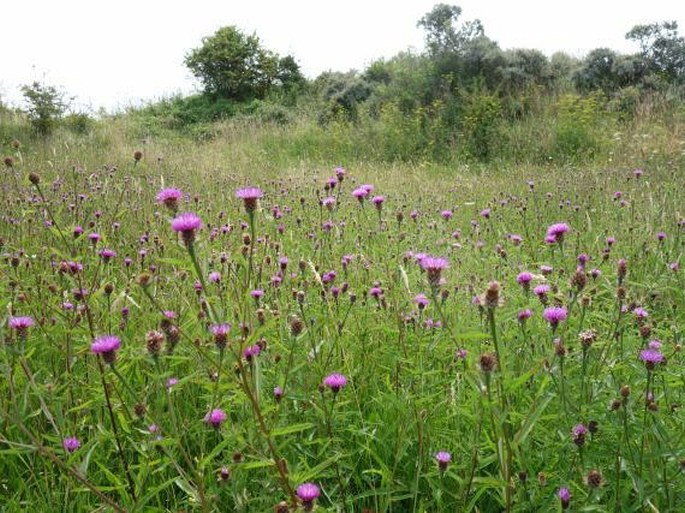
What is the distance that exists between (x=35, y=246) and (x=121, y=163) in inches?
215

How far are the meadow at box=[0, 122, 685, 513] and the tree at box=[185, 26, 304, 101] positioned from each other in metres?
18.8

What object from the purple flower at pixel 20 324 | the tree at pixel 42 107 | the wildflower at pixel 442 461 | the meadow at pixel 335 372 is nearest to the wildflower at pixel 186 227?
the meadow at pixel 335 372

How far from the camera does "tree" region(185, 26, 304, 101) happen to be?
2230 cm

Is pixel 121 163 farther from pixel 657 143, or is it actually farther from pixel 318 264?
pixel 657 143

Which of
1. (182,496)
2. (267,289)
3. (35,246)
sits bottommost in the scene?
(182,496)

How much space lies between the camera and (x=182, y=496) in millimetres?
1668

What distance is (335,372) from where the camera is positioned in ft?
5.97

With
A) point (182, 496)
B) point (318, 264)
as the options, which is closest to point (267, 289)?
point (318, 264)

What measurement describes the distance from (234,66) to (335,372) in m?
22.8

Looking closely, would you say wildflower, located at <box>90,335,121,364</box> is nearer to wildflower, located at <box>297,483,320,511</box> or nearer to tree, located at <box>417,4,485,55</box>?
wildflower, located at <box>297,483,320,511</box>

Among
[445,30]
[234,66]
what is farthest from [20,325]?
[234,66]

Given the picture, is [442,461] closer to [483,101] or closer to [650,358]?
[650,358]

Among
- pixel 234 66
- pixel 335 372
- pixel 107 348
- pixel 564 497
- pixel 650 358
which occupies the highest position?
pixel 234 66

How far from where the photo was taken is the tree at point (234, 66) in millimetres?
22297
